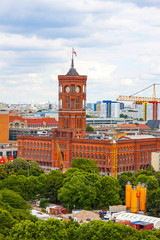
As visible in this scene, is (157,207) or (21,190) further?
(21,190)

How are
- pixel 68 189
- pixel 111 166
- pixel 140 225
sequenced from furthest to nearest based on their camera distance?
pixel 111 166 → pixel 68 189 → pixel 140 225

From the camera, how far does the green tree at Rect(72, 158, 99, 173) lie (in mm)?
146400

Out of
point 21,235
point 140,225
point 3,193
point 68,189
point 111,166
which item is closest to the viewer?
point 21,235

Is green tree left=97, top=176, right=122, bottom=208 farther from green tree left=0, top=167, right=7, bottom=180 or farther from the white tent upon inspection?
green tree left=0, top=167, right=7, bottom=180

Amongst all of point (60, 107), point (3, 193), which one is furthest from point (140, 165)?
point (3, 193)

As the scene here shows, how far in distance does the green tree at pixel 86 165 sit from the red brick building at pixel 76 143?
22.3ft

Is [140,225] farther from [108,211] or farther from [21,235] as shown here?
[21,235]

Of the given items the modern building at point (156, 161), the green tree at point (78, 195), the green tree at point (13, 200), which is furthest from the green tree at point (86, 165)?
the green tree at point (13, 200)

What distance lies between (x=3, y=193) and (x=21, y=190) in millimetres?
13438

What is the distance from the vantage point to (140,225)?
323 feet

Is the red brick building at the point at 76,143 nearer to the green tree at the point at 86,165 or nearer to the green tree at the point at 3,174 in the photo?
the green tree at the point at 86,165

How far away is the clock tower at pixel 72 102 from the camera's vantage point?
182 m

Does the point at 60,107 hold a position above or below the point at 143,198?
above

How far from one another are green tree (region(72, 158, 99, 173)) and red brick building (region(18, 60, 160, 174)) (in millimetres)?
6793
